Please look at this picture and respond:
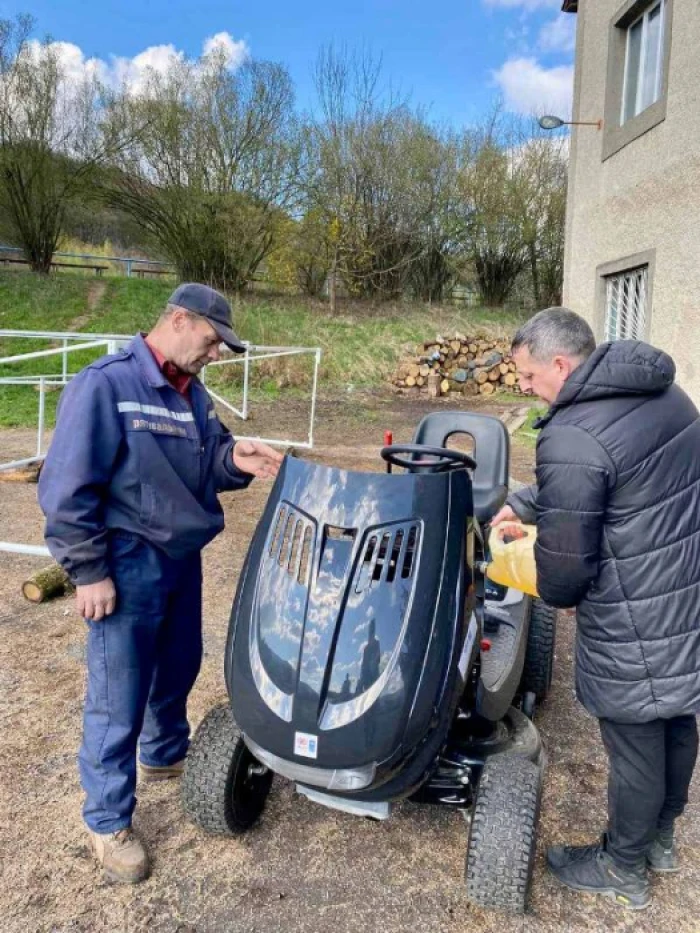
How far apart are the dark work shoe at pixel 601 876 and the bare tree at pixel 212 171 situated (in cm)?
1532

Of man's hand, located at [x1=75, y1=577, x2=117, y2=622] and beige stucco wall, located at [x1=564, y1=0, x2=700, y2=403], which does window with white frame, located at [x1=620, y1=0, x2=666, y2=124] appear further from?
man's hand, located at [x1=75, y1=577, x2=117, y2=622]

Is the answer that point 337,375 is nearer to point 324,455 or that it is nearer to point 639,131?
point 324,455

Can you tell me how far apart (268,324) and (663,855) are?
13203mm

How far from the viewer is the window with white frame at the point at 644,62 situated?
6.86 meters

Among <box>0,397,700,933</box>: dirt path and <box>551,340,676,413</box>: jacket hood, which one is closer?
<box>551,340,676,413</box>: jacket hood

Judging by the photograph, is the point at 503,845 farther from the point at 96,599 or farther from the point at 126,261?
the point at 126,261

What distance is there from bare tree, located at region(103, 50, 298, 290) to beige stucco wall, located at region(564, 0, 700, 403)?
867 cm

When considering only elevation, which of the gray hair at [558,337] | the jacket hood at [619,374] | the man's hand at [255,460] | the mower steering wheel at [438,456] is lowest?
the man's hand at [255,460]

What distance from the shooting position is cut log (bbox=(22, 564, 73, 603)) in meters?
3.57

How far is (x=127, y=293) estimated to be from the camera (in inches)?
653

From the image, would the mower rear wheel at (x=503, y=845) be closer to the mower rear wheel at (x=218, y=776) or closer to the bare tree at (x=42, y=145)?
the mower rear wheel at (x=218, y=776)

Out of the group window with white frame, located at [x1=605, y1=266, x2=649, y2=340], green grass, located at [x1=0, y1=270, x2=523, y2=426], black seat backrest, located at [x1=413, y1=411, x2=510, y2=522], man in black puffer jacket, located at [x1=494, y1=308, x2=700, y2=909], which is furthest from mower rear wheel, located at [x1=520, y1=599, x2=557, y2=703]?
green grass, located at [x1=0, y1=270, x2=523, y2=426]

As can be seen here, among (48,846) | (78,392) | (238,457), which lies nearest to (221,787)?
(48,846)

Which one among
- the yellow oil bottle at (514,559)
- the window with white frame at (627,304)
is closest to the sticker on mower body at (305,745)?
the yellow oil bottle at (514,559)
